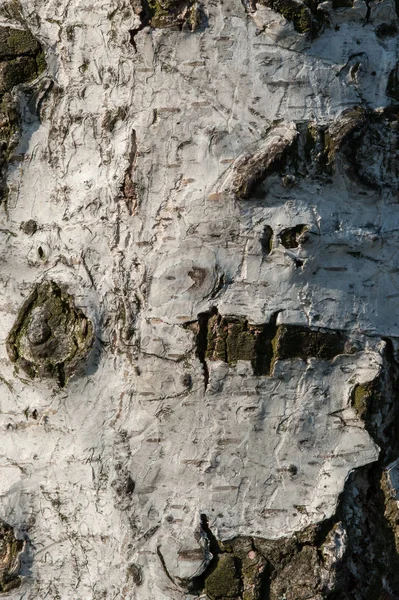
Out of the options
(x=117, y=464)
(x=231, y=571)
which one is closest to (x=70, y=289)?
(x=117, y=464)

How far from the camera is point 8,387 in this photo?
1.90 metres

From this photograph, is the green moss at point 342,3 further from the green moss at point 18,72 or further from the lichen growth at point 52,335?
the lichen growth at point 52,335

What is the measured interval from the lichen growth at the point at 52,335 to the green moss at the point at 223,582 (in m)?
0.61

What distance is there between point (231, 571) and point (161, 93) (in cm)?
121

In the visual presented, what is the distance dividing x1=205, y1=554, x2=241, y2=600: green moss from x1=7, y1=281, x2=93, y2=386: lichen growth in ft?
2.01

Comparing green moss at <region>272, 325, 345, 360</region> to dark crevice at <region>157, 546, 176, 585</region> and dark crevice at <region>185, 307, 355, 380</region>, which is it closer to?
dark crevice at <region>185, 307, 355, 380</region>

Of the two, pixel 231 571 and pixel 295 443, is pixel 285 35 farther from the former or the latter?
pixel 231 571

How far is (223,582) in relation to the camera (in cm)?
175

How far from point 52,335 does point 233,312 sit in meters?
0.48

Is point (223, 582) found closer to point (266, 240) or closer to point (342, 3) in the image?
point (266, 240)

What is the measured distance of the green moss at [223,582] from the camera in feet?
5.74

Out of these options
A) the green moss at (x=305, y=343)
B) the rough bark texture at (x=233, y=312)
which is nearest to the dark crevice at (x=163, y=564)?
the rough bark texture at (x=233, y=312)

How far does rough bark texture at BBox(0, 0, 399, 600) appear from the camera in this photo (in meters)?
1.74

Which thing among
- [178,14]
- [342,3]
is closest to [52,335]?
[178,14]
